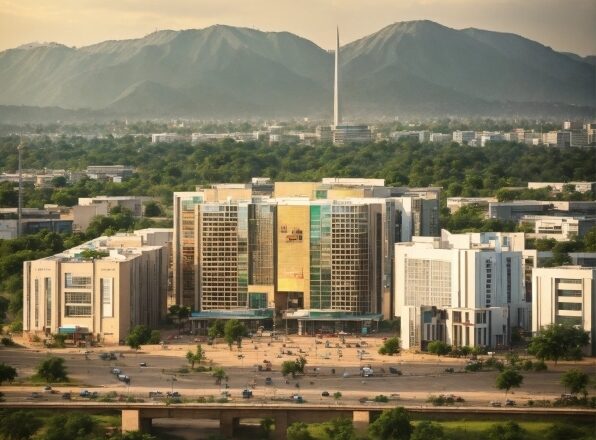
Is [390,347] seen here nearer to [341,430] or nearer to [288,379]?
[288,379]

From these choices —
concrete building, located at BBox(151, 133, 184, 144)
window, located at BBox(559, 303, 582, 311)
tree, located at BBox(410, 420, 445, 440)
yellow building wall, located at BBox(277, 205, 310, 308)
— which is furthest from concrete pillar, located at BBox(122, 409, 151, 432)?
concrete building, located at BBox(151, 133, 184, 144)

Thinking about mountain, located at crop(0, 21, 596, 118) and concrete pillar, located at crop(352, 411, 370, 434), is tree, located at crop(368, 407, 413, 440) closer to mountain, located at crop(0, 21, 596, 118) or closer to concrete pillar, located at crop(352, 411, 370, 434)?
concrete pillar, located at crop(352, 411, 370, 434)

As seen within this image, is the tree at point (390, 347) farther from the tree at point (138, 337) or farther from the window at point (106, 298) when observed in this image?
the window at point (106, 298)

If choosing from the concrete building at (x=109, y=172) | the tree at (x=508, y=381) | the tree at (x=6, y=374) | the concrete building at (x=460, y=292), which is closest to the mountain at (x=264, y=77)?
the concrete building at (x=109, y=172)

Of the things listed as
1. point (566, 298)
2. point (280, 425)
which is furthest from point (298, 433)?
point (566, 298)

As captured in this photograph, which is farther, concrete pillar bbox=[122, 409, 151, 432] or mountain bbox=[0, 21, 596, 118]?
mountain bbox=[0, 21, 596, 118]
